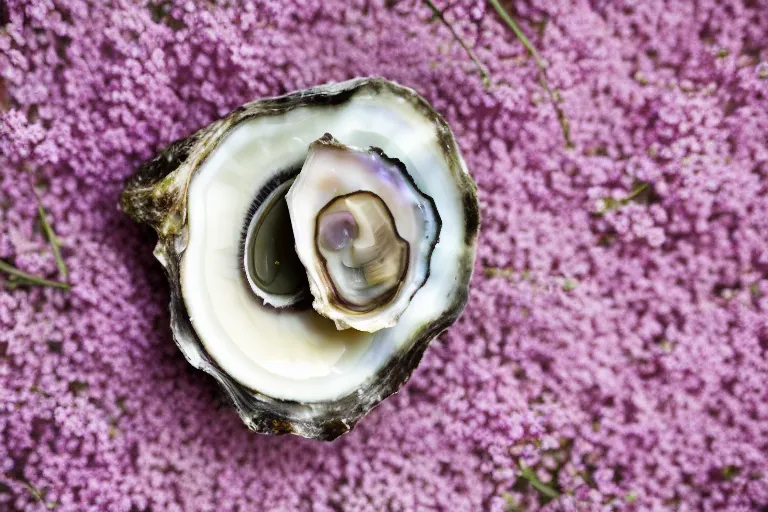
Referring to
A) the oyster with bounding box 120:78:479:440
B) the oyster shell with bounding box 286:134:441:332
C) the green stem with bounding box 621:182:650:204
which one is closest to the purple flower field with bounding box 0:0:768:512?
the green stem with bounding box 621:182:650:204

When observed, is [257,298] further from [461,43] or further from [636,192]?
[636,192]

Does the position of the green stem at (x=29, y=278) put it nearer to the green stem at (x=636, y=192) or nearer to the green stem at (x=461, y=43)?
the green stem at (x=461, y=43)

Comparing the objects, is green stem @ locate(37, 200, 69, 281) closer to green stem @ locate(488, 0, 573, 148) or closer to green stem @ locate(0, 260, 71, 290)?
green stem @ locate(0, 260, 71, 290)

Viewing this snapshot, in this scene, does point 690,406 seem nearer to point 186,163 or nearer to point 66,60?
point 186,163

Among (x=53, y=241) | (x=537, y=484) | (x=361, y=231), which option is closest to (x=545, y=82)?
(x=361, y=231)

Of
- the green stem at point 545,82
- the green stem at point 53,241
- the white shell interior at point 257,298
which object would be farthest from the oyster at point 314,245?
the green stem at point 545,82

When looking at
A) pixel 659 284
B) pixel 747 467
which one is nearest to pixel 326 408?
pixel 659 284
